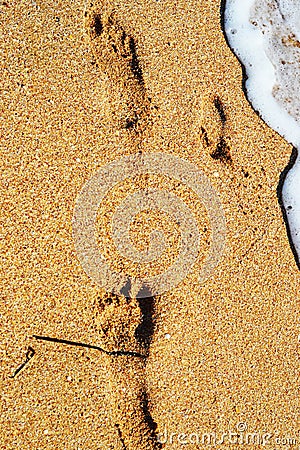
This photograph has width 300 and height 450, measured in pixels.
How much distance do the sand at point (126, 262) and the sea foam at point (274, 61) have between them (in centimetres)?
10

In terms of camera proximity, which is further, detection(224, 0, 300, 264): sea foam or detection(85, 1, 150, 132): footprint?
detection(224, 0, 300, 264): sea foam

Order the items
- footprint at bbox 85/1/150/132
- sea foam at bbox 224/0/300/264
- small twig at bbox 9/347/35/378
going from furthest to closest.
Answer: sea foam at bbox 224/0/300/264
footprint at bbox 85/1/150/132
small twig at bbox 9/347/35/378

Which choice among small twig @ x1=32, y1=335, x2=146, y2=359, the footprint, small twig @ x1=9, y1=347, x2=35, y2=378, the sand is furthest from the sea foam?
small twig @ x1=9, y1=347, x2=35, y2=378

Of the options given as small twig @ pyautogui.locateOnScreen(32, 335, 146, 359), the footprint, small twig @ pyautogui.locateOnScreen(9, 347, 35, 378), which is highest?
the footprint

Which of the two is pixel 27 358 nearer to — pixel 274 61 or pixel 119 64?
pixel 119 64

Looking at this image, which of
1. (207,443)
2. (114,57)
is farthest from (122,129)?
(207,443)

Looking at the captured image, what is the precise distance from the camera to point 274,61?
299 centimetres

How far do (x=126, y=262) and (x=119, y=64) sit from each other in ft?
3.61

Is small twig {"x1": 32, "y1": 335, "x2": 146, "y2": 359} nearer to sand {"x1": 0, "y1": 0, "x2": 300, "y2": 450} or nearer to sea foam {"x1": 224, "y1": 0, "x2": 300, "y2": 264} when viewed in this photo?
sand {"x1": 0, "y1": 0, "x2": 300, "y2": 450}

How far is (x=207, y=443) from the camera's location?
2.40m

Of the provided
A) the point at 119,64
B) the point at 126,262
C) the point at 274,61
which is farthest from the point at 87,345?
the point at 274,61

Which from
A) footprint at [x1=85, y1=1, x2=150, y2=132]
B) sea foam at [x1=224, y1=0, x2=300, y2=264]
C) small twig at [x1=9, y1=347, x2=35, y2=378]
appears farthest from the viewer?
sea foam at [x1=224, y1=0, x2=300, y2=264]

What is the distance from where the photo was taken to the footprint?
2.49 meters

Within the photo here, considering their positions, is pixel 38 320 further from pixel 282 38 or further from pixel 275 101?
pixel 282 38
